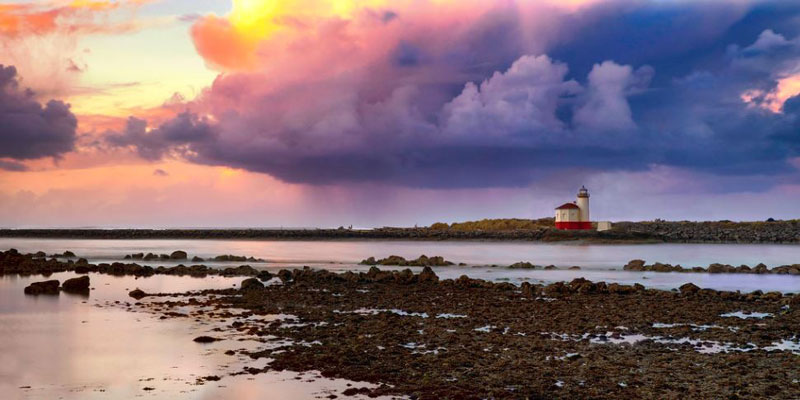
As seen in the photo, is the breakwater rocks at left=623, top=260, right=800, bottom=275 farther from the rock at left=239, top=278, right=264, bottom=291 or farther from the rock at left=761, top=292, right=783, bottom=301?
the rock at left=239, top=278, right=264, bottom=291

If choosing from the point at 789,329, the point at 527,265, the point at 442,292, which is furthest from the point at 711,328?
the point at 527,265

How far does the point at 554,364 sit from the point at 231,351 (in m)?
5.34

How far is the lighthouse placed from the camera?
77125mm

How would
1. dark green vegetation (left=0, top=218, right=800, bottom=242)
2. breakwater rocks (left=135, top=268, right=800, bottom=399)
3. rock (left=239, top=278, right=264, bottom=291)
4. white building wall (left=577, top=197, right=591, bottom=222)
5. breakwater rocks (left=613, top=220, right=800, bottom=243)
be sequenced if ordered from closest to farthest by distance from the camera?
breakwater rocks (left=135, top=268, right=800, bottom=399), rock (left=239, top=278, right=264, bottom=291), white building wall (left=577, top=197, right=591, bottom=222), dark green vegetation (left=0, top=218, right=800, bottom=242), breakwater rocks (left=613, top=220, right=800, bottom=243)

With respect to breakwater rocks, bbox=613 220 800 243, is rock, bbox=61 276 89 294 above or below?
below

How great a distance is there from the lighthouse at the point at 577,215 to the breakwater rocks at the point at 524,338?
57685 millimetres

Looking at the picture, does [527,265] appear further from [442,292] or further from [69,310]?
[69,310]

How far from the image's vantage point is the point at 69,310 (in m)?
17.9

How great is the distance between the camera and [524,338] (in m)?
12.4

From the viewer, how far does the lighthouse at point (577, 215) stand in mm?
77125

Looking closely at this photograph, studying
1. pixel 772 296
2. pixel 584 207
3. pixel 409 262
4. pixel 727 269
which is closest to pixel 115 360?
pixel 772 296

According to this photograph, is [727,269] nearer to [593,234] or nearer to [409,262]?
[409,262]

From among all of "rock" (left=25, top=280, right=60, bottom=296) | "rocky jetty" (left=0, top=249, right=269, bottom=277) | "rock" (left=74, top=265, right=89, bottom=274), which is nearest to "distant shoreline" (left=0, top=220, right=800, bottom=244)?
"rocky jetty" (left=0, top=249, right=269, bottom=277)

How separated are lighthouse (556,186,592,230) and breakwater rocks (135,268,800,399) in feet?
189
